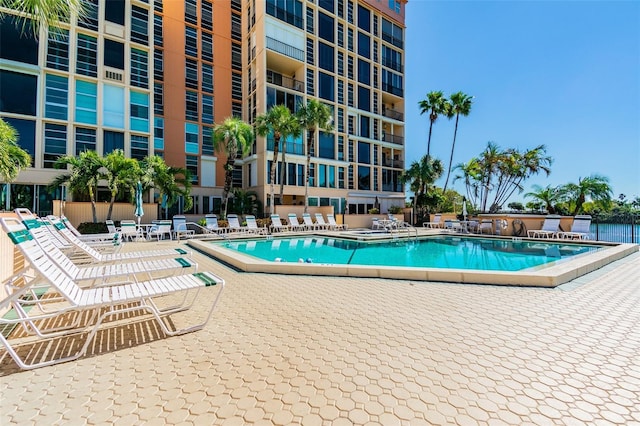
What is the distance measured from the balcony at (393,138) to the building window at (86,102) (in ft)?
79.7

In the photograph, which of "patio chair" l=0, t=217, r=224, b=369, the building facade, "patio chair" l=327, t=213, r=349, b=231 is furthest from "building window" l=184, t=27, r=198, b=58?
"patio chair" l=0, t=217, r=224, b=369

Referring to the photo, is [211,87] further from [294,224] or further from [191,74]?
[294,224]

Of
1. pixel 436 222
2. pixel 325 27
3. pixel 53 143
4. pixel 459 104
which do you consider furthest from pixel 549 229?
pixel 53 143

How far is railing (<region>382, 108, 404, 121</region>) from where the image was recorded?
103 feet

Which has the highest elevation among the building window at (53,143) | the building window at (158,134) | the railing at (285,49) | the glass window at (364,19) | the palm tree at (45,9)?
the glass window at (364,19)

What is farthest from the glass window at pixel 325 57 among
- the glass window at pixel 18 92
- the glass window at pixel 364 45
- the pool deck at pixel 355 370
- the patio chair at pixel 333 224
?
the pool deck at pixel 355 370

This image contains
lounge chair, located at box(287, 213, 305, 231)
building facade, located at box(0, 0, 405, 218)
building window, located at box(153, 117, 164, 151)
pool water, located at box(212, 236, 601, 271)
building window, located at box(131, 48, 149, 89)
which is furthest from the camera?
building window, located at box(153, 117, 164, 151)

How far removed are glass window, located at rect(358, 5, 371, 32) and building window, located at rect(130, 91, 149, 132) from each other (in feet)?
67.9

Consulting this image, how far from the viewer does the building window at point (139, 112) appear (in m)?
20.4

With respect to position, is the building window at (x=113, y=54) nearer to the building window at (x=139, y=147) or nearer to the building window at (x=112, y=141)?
the building window at (x=112, y=141)

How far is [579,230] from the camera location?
13.3 metres

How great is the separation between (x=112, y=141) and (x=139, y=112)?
274 cm

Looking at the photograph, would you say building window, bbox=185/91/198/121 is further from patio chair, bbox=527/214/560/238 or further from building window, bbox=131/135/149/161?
patio chair, bbox=527/214/560/238

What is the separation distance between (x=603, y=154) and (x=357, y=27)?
107ft
